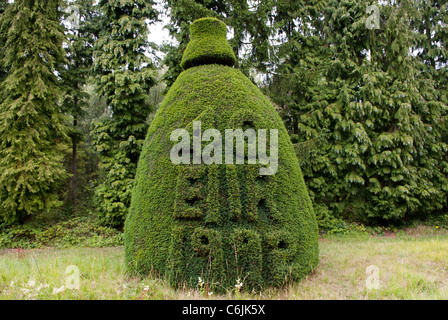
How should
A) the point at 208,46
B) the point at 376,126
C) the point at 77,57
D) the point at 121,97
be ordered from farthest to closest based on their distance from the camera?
the point at 77,57 < the point at 376,126 < the point at 121,97 < the point at 208,46

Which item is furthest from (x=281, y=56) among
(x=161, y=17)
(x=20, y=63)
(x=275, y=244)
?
(x=20, y=63)

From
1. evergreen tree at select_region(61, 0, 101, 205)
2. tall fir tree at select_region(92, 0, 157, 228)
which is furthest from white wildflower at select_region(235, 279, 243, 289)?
evergreen tree at select_region(61, 0, 101, 205)

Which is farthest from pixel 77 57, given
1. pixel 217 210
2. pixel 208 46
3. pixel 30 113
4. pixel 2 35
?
pixel 217 210

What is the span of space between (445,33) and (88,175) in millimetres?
17460

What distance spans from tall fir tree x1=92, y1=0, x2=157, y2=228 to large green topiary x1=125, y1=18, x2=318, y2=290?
5722 mm

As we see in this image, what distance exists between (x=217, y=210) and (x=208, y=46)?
2.96 meters

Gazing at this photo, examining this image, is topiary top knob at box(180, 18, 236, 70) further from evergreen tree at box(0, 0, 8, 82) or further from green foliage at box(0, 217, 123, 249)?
evergreen tree at box(0, 0, 8, 82)

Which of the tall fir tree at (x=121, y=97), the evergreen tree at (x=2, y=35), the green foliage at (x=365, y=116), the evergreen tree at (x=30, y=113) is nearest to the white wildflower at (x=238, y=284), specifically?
the green foliage at (x=365, y=116)

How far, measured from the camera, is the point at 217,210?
380cm

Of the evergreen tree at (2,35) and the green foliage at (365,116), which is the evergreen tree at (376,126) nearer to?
the green foliage at (365,116)

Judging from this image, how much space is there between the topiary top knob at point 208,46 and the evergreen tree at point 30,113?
6908 millimetres

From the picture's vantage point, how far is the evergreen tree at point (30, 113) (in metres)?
8.94

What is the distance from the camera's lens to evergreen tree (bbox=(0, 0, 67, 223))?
8938 millimetres

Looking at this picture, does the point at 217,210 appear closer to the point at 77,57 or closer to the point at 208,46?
the point at 208,46
